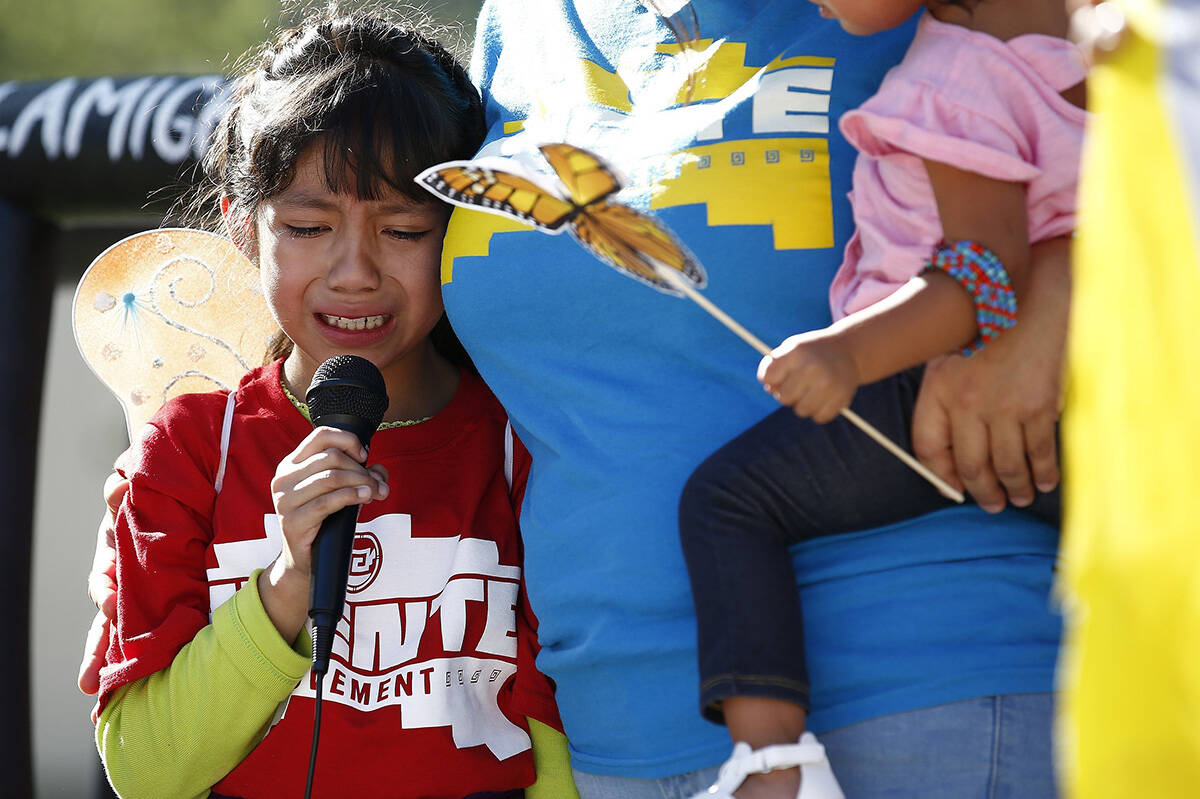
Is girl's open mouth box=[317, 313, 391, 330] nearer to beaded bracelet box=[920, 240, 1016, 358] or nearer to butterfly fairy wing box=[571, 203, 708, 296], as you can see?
butterfly fairy wing box=[571, 203, 708, 296]

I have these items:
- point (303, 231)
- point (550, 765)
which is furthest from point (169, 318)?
point (550, 765)

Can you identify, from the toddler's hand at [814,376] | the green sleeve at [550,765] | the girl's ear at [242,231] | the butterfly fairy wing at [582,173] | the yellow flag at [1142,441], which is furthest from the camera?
the girl's ear at [242,231]

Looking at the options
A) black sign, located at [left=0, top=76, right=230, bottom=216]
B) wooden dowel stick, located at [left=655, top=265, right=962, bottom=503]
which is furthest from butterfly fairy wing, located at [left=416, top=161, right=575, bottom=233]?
black sign, located at [left=0, top=76, right=230, bottom=216]

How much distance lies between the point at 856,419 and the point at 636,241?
0.84 feet

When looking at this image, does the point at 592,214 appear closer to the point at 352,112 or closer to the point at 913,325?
the point at 913,325

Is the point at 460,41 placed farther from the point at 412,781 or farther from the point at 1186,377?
the point at 1186,377

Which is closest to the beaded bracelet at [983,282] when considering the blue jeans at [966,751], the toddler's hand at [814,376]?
the toddler's hand at [814,376]

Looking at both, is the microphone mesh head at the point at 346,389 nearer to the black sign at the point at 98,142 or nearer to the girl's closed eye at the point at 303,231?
the girl's closed eye at the point at 303,231

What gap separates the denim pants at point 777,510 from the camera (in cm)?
116

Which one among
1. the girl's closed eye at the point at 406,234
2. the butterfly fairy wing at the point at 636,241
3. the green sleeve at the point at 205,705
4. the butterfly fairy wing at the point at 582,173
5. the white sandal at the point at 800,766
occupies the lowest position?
the white sandal at the point at 800,766

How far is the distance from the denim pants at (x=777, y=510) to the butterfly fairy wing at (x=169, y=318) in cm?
105

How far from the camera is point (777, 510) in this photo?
1.19m

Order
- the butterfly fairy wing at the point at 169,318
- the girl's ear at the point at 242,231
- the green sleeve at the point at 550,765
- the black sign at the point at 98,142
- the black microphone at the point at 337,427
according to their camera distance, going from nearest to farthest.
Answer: the black microphone at the point at 337,427
the green sleeve at the point at 550,765
the girl's ear at the point at 242,231
the butterfly fairy wing at the point at 169,318
the black sign at the point at 98,142

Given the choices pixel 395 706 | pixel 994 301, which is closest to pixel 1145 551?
pixel 994 301
